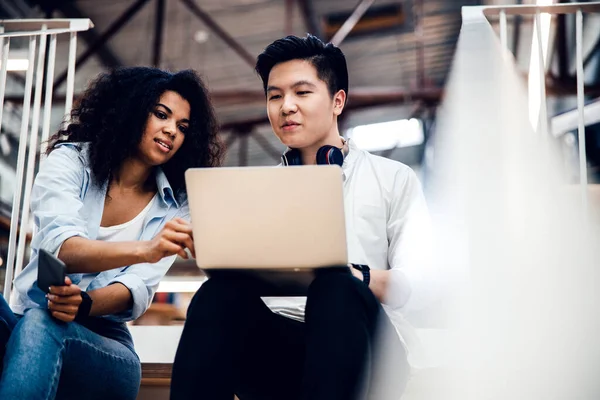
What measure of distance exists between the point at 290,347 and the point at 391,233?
415mm

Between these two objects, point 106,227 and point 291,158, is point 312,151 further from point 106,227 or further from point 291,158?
point 106,227

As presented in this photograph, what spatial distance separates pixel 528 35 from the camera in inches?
264

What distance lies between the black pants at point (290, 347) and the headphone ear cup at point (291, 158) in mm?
520

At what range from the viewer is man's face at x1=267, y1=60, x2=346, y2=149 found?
6.20 ft

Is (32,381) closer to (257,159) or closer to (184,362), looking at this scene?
(184,362)

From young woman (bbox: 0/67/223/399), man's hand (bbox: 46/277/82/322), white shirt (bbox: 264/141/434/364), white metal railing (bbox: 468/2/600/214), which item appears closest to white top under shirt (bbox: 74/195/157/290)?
young woman (bbox: 0/67/223/399)

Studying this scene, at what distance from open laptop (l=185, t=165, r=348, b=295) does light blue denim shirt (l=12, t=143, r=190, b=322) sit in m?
0.44

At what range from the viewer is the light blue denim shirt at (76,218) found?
165 centimetres

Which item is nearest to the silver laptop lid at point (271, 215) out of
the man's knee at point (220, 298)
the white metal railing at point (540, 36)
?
the man's knee at point (220, 298)

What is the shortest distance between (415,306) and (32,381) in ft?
2.64

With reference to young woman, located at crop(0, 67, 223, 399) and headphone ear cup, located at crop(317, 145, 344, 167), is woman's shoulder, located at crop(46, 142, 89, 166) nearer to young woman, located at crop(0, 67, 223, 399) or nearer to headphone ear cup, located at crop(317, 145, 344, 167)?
young woman, located at crop(0, 67, 223, 399)

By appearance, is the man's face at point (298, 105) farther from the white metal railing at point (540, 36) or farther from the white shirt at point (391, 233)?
the white metal railing at point (540, 36)

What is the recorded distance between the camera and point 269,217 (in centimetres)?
129

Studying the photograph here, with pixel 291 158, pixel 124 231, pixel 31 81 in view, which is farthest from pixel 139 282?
pixel 31 81
